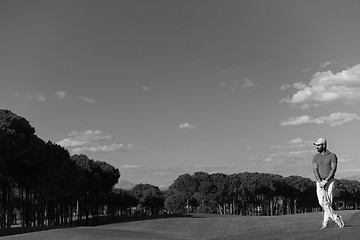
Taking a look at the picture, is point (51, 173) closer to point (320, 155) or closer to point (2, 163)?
point (2, 163)

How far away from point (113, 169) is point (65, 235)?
73683 mm

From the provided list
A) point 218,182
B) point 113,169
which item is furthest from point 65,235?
point 218,182

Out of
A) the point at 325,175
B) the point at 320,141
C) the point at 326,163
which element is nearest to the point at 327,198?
the point at 325,175

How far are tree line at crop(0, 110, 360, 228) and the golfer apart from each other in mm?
50109

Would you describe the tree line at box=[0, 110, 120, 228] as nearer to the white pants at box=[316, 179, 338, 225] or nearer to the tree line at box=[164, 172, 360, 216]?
the white pants at box=[316, 179, 338, 225]

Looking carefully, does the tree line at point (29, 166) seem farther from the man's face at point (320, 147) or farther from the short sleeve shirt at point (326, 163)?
the short sleeve shirt at point (326, 163)

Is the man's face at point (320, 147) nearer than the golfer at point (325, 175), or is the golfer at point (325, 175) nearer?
the golfer at point (325, 175)

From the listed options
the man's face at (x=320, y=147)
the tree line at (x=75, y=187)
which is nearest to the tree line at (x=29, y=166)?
the tree line at (x=75, y=187)

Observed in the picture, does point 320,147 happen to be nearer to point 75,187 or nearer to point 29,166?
point 29,166

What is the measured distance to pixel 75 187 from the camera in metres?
87.4

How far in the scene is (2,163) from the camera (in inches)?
2539

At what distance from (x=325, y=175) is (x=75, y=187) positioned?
69549 millimetres

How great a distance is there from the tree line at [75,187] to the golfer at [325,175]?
1973 inches

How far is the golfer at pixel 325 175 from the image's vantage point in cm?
2328
